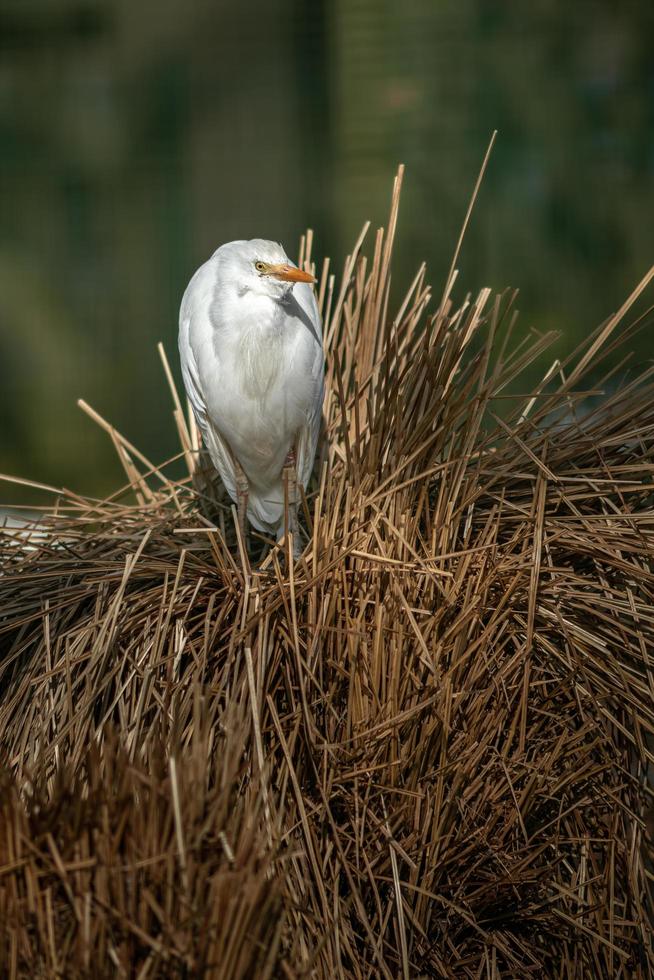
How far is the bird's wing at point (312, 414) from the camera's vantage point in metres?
1.17

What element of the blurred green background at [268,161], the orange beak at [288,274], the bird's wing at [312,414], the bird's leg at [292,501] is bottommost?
the bird's leg at [292,501]

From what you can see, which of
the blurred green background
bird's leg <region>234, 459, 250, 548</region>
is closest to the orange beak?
bird's leg <region>234, 459, 250, 548</region>

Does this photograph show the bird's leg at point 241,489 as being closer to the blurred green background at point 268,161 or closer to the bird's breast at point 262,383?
the bird's breast at point 262,383

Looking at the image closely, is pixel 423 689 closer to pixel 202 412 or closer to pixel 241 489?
pixel 241 489

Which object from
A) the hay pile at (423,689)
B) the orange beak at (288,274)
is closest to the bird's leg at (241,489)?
the hay pile at (423,689)

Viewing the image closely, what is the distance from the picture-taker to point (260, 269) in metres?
1.11

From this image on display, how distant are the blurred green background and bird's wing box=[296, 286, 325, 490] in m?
0.75

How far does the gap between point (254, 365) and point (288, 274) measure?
129 mm

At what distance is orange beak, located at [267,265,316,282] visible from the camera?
1060mm

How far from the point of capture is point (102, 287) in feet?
7.23

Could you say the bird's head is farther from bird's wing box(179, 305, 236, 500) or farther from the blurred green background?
the blurred green background

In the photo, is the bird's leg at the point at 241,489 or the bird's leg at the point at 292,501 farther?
the bird's leg at the point at 241,489

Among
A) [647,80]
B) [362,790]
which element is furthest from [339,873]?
[647,80]

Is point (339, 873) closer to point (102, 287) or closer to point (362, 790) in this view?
point (362, 790)
